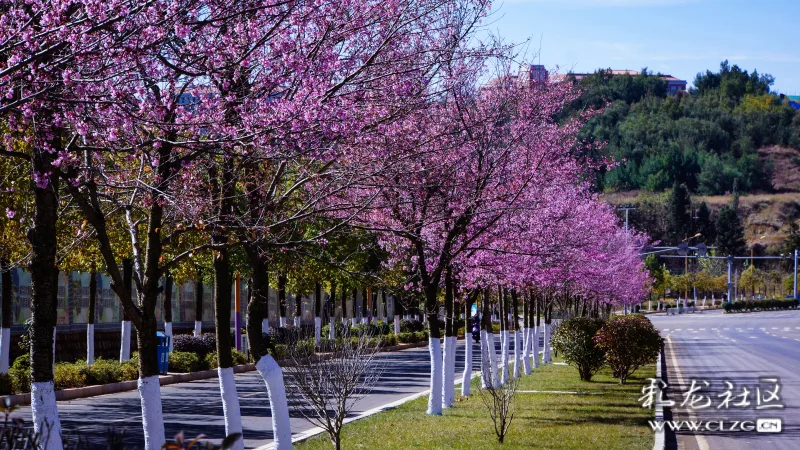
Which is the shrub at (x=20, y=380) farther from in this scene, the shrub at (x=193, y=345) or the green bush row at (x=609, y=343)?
the green bush row at (x=609, y=343)

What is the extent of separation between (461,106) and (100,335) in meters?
23.8

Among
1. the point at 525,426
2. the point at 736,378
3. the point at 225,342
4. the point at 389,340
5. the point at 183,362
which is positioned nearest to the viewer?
the point at 225,342

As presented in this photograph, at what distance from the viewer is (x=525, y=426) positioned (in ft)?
54.6

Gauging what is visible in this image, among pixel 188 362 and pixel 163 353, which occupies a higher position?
pixel 163 353

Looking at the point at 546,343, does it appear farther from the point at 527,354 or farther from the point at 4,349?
the point at 4,349

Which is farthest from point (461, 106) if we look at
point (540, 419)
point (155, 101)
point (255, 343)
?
point (155, 101)

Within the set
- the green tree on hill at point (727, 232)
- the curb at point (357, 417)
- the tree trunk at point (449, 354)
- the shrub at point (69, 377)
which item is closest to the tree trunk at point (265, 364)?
the curb at point (357, 417)

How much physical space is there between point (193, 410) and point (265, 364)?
7.93m

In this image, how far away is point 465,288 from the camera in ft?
74.2

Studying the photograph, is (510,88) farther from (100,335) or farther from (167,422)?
(100,335)

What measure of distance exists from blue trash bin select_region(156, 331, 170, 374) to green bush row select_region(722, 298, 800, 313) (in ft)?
320

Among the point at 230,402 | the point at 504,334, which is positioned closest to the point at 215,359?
the point at 504,334

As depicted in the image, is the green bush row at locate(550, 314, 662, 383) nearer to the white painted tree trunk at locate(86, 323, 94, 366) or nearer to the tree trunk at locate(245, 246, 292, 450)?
the white painted tree trunk at locate(86, 323, 94, 366)

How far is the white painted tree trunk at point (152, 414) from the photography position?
1044 cm
